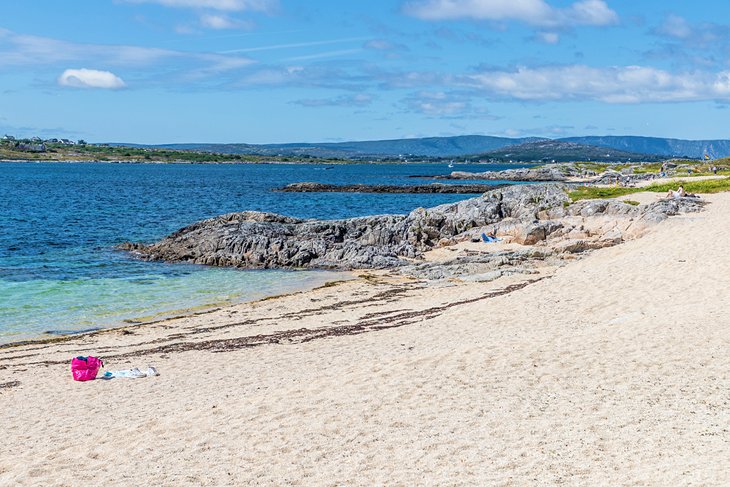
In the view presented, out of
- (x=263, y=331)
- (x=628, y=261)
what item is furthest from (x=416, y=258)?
(x=263, y=331)

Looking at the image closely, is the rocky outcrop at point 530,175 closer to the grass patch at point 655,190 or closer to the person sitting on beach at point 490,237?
the grass patch at point 655,190

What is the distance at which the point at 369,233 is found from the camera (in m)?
38.9

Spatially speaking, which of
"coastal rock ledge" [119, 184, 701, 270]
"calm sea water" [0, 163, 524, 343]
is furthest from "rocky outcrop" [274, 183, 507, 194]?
"coastal rock ledge" [119, 184, 701, 270]

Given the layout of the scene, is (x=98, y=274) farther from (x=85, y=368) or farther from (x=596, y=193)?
(x=596, y=193)

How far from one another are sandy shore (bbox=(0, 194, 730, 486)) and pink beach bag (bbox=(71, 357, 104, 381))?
11.1 inches

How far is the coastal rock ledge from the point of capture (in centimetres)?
3356

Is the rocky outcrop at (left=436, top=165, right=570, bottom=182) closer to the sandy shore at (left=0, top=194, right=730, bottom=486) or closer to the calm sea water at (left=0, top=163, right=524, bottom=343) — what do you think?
the calm sea water at (left=0, top=163, right=524, bottom=343)

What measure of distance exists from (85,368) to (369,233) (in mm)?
24580

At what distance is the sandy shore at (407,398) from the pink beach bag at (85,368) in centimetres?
28

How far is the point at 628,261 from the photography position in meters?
25.2

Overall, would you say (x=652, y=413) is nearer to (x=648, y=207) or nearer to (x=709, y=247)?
A: (x=709, y=247)

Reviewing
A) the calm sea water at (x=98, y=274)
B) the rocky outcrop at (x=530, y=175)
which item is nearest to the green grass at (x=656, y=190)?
the calm sea water at (x=98, y=274)

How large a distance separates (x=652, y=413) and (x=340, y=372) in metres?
5.69

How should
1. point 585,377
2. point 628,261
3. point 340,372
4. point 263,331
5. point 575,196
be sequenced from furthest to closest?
point 575,196 → point 628,261 → point 263,331 → point 340,372 → point 585,377
